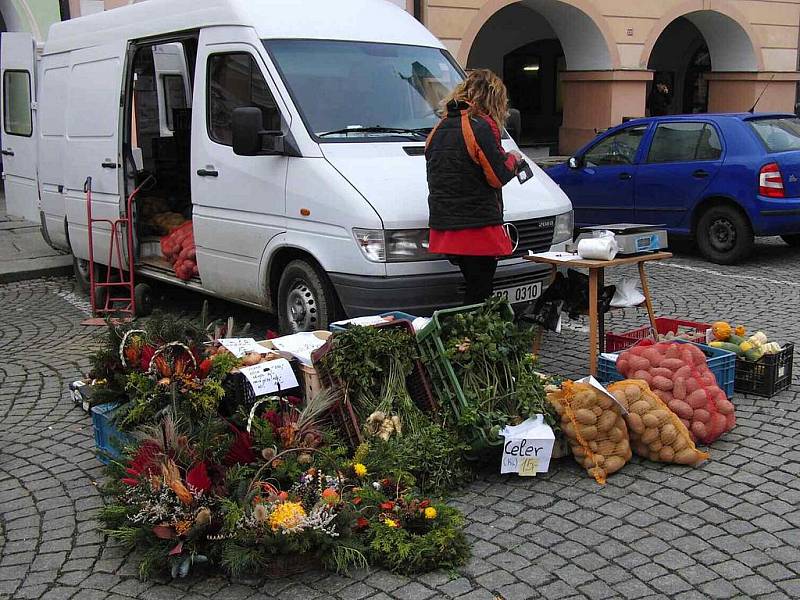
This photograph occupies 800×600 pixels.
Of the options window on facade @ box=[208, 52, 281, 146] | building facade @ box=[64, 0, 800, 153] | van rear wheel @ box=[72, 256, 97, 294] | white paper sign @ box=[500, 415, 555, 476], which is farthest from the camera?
building facade @ box=[64, 0, 800, 153]

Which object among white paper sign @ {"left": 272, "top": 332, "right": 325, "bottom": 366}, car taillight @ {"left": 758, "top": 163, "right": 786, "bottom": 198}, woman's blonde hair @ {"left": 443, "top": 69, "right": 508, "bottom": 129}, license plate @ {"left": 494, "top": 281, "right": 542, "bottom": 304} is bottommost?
Answer: white paper sign @ {"left": 272, "top": 332, "right": 325, "bottom": 366}

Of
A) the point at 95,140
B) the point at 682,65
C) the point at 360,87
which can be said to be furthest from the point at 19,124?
the point at 682,65

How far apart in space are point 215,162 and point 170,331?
2334 mm

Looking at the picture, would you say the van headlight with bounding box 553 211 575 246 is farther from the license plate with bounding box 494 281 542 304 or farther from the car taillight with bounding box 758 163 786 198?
the car taillight with bounding box 758 163 786 198

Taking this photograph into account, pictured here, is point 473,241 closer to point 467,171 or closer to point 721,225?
point 467,171

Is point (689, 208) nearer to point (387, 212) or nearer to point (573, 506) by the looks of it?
point (387, 212)

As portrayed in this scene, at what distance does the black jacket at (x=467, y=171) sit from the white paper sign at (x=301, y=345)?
3.55 feet

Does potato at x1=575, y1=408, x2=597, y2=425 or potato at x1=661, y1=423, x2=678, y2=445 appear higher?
potato at x1=575, y1=408, x2=597, y2=425

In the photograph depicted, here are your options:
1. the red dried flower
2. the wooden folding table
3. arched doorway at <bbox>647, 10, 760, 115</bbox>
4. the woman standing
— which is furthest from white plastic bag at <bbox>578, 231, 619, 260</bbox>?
arched doorway at <bbox>647, 10, 760, 115</bbox>

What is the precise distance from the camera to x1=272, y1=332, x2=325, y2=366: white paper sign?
189 inches

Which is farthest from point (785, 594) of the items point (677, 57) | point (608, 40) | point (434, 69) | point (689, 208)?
point (677, 57)

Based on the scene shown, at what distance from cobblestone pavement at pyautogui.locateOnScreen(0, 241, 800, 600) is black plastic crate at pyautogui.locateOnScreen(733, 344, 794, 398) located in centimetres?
9

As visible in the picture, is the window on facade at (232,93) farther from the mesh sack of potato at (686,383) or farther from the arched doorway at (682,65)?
the arched doorway at (682,65)

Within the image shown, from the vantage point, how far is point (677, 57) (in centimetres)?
2655
